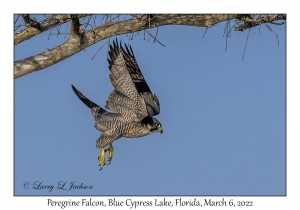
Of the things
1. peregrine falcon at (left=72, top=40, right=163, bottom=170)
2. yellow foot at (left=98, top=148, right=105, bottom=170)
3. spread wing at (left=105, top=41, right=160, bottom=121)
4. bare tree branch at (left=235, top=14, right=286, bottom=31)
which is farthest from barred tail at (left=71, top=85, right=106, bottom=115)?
bare tree branch at (left=235, top=14, right=286, bottom=31)

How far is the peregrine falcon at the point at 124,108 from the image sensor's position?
553 cm

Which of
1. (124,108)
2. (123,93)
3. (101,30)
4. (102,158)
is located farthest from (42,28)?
(102,158)

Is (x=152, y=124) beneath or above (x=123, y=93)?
beneath

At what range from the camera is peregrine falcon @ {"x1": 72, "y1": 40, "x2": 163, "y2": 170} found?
553 centimetres

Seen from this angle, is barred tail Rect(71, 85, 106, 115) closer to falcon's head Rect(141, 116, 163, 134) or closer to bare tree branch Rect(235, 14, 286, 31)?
falcon's head Rect(141, 116, 163, 134)

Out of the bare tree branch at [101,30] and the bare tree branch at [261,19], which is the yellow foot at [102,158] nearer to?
the bare tree branch at [101,30]

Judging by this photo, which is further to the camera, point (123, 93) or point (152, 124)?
point (152, 124)

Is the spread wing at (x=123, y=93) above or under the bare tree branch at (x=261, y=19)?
under

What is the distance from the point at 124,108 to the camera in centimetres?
569

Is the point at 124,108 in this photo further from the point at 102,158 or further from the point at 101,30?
the point at 101,30

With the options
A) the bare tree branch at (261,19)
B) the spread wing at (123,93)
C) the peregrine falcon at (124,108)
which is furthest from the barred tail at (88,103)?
the bare tree branch at (261,19)

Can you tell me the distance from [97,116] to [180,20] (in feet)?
7.42

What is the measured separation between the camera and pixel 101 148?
584 centimetres

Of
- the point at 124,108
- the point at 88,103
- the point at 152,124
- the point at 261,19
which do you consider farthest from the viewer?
the point at 88,103
